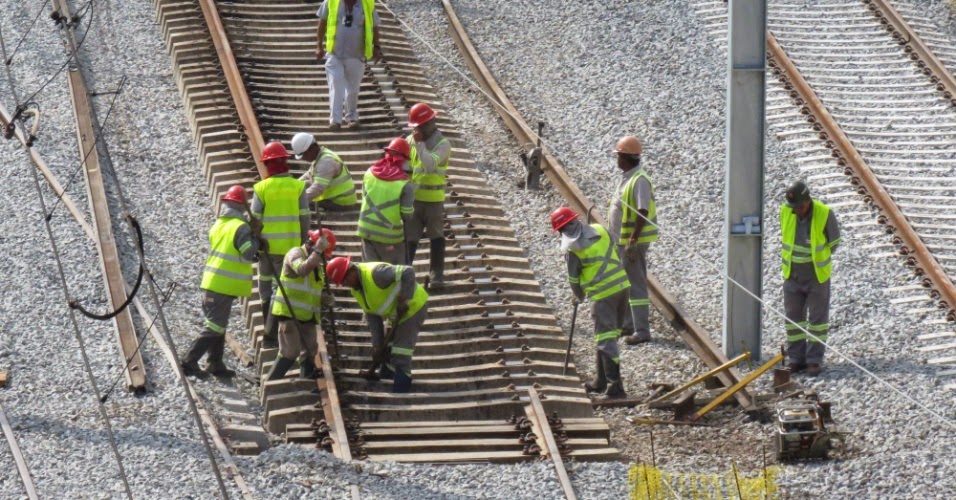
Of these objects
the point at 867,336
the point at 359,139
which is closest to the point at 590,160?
the point at 359,139

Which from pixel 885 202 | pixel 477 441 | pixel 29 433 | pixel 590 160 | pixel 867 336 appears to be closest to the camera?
pixel 29 433

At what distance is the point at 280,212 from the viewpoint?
12.8 meters

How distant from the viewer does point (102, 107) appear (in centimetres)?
1628

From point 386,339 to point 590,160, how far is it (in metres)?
4.45

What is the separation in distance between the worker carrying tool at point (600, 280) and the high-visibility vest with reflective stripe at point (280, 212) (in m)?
2.04

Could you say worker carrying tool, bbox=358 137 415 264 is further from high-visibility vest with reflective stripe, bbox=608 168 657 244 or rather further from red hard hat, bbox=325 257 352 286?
high-visibility vest with reflective stripe, bbox=608 168 657 244

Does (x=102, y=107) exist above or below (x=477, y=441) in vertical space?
above

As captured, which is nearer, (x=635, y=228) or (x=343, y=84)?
(x=635, y=228)

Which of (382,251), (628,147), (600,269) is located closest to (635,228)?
(628,147)

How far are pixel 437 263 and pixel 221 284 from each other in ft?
6.68

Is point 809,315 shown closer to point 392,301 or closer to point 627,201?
point 627,201

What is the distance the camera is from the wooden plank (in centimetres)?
1070

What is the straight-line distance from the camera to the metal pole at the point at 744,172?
1346 centimetres

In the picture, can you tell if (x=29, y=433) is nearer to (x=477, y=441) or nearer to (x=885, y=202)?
(x=477, y=441)
